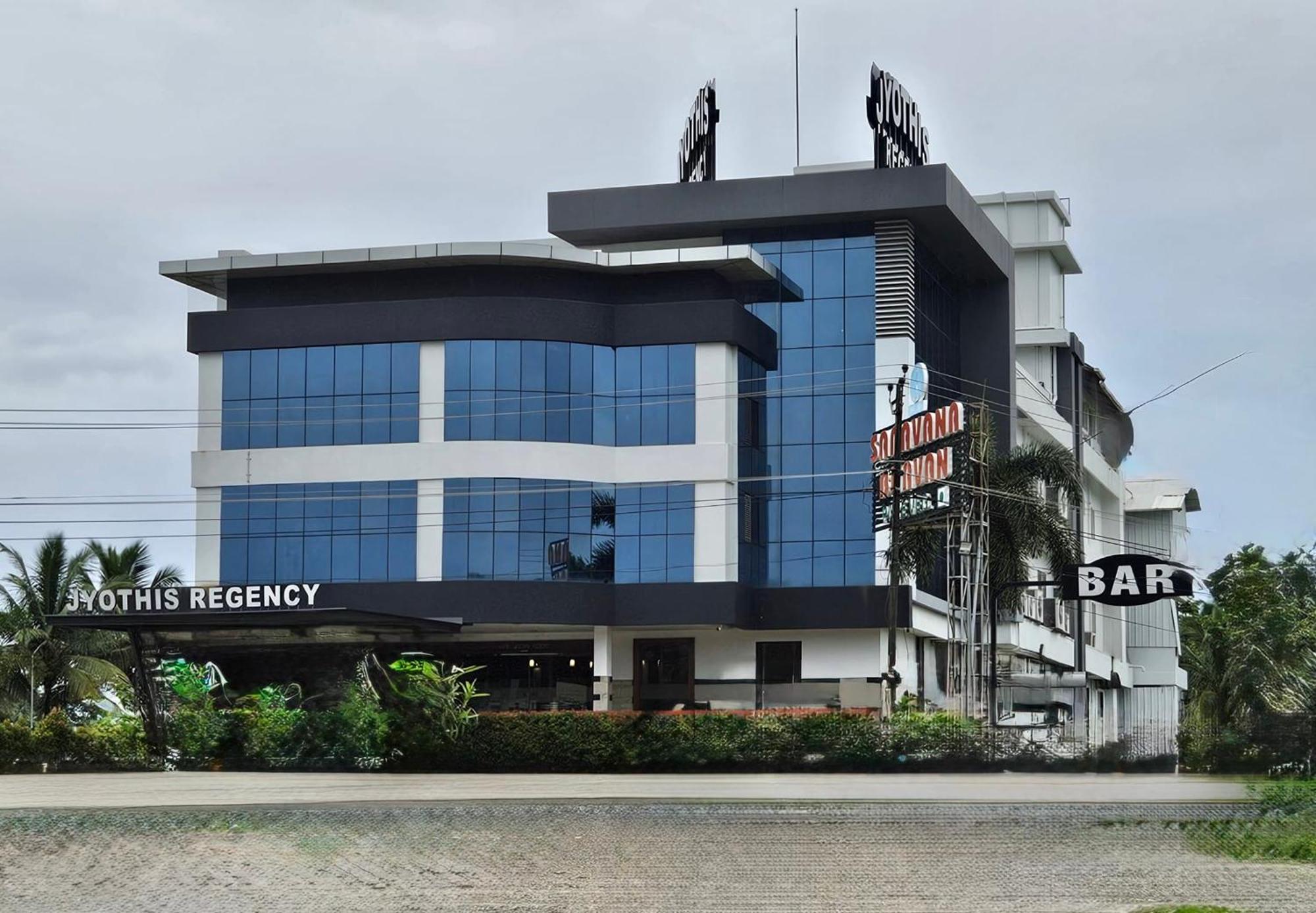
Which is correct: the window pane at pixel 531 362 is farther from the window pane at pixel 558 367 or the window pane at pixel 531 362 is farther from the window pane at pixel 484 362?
the window pane at pixel 484 362

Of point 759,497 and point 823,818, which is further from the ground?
point 759,497

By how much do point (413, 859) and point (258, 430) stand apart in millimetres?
38873

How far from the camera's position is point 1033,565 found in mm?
79562

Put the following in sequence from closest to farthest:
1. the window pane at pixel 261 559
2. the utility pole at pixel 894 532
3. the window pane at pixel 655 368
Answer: the utility pole at pixel 894 532, the window pane at pixel 655 368, the window pane at pixel 261 559

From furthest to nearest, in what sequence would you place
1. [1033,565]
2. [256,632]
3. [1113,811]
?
[1033,565] → [256,632] → [1113,811]

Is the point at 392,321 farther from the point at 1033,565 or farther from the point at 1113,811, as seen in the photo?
the point at 1113,811

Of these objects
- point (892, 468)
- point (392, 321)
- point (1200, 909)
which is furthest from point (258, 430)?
point (1200, 909)

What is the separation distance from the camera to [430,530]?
6194 cm

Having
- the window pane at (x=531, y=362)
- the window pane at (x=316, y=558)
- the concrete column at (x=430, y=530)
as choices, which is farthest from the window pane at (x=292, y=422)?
the window pane at (x=531, y=362)

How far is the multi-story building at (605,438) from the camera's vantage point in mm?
61875

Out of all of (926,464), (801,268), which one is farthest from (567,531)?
(926,464)

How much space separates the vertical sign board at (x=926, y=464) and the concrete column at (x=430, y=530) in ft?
48.7

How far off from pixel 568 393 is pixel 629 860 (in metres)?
36.7

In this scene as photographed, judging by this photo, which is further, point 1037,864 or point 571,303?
point 571,303
